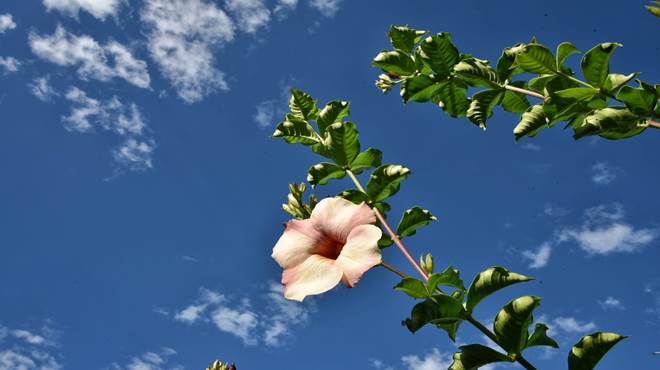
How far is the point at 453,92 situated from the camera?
257 cm

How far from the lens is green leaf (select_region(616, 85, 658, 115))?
6.14 feet

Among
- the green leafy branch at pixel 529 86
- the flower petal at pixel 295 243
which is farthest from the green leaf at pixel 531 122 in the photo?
the flower petal at pixel 295 243

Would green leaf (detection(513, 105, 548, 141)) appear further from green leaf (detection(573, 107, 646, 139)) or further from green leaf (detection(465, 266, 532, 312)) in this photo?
green leaf (detection(465, 266, 532, 312))

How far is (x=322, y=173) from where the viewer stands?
229 cm

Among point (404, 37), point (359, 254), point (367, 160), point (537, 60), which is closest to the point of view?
point (359, 254)

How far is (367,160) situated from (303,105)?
50 cm

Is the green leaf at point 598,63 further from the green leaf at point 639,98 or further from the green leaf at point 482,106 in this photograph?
the green leaf at point 482,106

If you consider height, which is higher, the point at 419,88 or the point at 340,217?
the point at 419,88

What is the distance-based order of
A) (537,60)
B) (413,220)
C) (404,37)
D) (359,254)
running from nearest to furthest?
(359,254)
(413,220)
(537,60)
(404,37)

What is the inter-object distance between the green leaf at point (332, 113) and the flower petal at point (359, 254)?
0.92 metres

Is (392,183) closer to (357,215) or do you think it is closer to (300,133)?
(357,215)

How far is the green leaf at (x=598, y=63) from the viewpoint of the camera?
1935 millimetres

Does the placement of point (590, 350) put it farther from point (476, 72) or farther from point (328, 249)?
point (476, 72)

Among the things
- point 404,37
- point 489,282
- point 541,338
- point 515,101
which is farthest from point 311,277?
point 404,37
